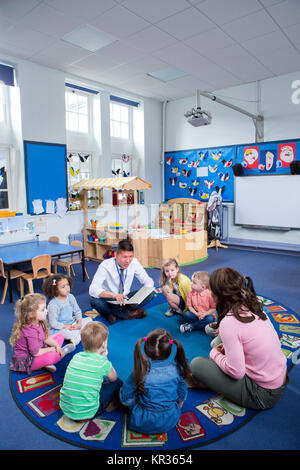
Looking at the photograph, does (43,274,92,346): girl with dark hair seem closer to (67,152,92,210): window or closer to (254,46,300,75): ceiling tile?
(67,152,92,210): window

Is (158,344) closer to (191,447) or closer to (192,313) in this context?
(191,447)

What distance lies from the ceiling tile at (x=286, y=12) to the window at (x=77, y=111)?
13.8ft

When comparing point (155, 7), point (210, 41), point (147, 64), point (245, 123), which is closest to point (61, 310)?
point (155, 7)

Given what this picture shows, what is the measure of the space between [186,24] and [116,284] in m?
3.82

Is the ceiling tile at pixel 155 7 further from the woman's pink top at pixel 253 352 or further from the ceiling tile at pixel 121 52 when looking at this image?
the woman's pink top at pixel 253 352

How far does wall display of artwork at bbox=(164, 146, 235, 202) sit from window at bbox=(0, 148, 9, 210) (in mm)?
4390

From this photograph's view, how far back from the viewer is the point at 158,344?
1.79 metres

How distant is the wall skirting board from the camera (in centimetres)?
696

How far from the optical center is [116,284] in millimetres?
3670

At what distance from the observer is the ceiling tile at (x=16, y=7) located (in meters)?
4.00

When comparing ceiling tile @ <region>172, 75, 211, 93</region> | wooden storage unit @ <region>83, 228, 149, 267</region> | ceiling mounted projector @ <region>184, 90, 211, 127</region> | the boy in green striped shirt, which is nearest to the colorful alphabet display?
ceiling tile @ <region>172, 75, 211, 93</region>

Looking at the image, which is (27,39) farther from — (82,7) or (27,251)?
(27,251)

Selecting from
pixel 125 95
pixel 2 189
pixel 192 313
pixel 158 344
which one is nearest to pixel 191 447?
pixel 158 344

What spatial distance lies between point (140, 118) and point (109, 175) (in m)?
1.91
